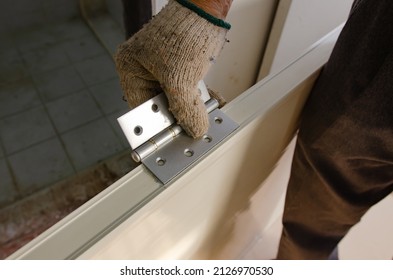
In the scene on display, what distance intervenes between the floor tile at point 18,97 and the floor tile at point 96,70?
0.77 ft

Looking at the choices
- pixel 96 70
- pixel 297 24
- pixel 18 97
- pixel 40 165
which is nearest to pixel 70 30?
pixel 96 70

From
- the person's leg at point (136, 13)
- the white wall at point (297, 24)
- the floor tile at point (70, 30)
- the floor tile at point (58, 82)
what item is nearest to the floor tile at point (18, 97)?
the floor tile at point (58, 82)

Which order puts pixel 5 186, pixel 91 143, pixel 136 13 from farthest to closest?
pixel 91 143 → pixel 5 186 → pixel 136 13

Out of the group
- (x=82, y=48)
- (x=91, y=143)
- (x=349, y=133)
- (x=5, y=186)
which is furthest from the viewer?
(x=82, y=48)

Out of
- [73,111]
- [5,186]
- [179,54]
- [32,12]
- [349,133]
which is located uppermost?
[179,54]

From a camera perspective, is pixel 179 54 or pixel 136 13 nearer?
pixel 179 54

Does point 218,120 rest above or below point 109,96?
above

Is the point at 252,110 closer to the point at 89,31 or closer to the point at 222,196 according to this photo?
the point at 222,196

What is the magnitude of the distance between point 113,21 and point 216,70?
1178mm

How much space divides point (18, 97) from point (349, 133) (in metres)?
1.41

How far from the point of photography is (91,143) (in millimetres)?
1322

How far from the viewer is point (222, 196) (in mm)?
547

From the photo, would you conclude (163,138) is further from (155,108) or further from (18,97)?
(18,97)

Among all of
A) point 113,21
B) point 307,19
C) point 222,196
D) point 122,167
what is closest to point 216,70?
point 307,19
